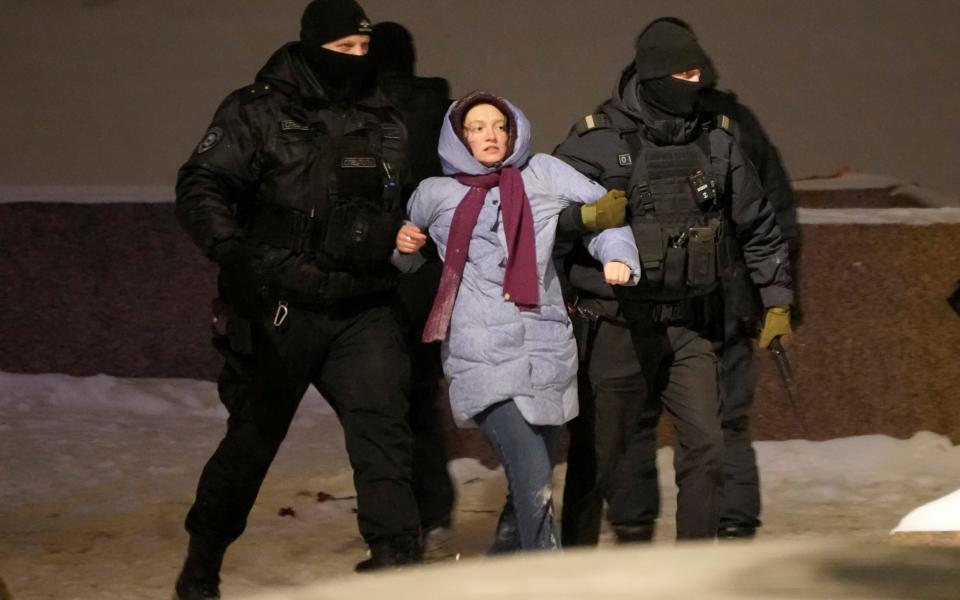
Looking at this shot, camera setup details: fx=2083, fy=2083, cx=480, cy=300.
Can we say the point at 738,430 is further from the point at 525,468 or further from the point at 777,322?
the point at 525,468

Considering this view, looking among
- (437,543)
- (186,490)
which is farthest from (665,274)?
(186,490)

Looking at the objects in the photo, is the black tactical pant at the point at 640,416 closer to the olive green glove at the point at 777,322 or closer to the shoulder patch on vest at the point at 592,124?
the olive green glove at the point at 777,322

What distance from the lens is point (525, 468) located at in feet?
18.6

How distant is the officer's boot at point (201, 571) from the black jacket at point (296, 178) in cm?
77

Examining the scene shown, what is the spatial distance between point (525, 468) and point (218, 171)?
119 centimetres

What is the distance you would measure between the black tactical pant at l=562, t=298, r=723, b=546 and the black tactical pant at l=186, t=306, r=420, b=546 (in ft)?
1.81

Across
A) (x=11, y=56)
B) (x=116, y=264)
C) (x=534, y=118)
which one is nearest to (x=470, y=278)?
(x=116, y=264)

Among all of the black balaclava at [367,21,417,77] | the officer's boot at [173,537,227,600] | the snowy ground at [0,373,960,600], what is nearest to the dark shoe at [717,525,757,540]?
the snowy ground at [0,373,960,600]

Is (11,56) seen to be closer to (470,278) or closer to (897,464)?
(897,464)

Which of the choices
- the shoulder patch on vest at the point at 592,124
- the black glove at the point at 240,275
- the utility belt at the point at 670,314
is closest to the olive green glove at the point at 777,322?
the utility belt at the point at 670,314

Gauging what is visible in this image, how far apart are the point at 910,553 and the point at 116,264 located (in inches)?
289

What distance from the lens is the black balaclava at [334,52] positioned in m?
5.87

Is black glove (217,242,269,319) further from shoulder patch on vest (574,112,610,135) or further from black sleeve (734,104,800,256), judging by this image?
black sleeve (734,104,800,256)

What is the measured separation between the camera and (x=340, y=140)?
5.85 m
